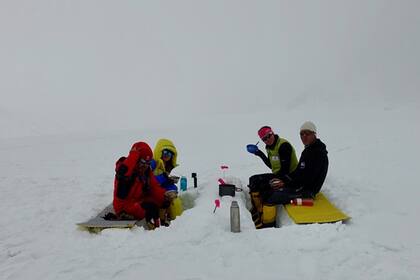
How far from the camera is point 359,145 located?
539 inches

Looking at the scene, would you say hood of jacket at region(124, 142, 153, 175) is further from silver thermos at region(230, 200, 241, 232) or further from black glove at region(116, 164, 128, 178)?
silver thermos at region(230, 200, 241, 232)

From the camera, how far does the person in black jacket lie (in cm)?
606

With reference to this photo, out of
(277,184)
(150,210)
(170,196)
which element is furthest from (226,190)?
(150,210)

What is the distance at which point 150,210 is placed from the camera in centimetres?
584

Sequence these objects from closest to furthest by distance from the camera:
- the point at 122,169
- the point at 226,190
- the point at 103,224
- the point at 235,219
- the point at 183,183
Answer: the point at 235,219, the point at 103,224, the point at 122,169, the point at 226,190, the point at 183,183

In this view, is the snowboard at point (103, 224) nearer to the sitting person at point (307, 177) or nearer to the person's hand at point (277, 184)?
the sitting person at point (307, 177)

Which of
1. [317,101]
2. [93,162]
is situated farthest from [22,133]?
[317,101]

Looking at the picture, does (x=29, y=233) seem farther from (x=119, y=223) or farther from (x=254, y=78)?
(x=254, y=78)

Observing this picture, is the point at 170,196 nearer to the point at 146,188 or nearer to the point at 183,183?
the point at 146,188

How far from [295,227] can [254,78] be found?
87629mm

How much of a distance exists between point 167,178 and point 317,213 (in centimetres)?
296

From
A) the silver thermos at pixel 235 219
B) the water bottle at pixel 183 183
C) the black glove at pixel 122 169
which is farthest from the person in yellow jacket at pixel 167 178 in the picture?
the silver thermos at pixel 235 219

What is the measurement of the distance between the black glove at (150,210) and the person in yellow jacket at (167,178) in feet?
0.83

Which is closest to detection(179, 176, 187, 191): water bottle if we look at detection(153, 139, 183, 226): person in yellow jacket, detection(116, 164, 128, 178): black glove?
detection(153, 139, 183, 226): person in yellow jacket
